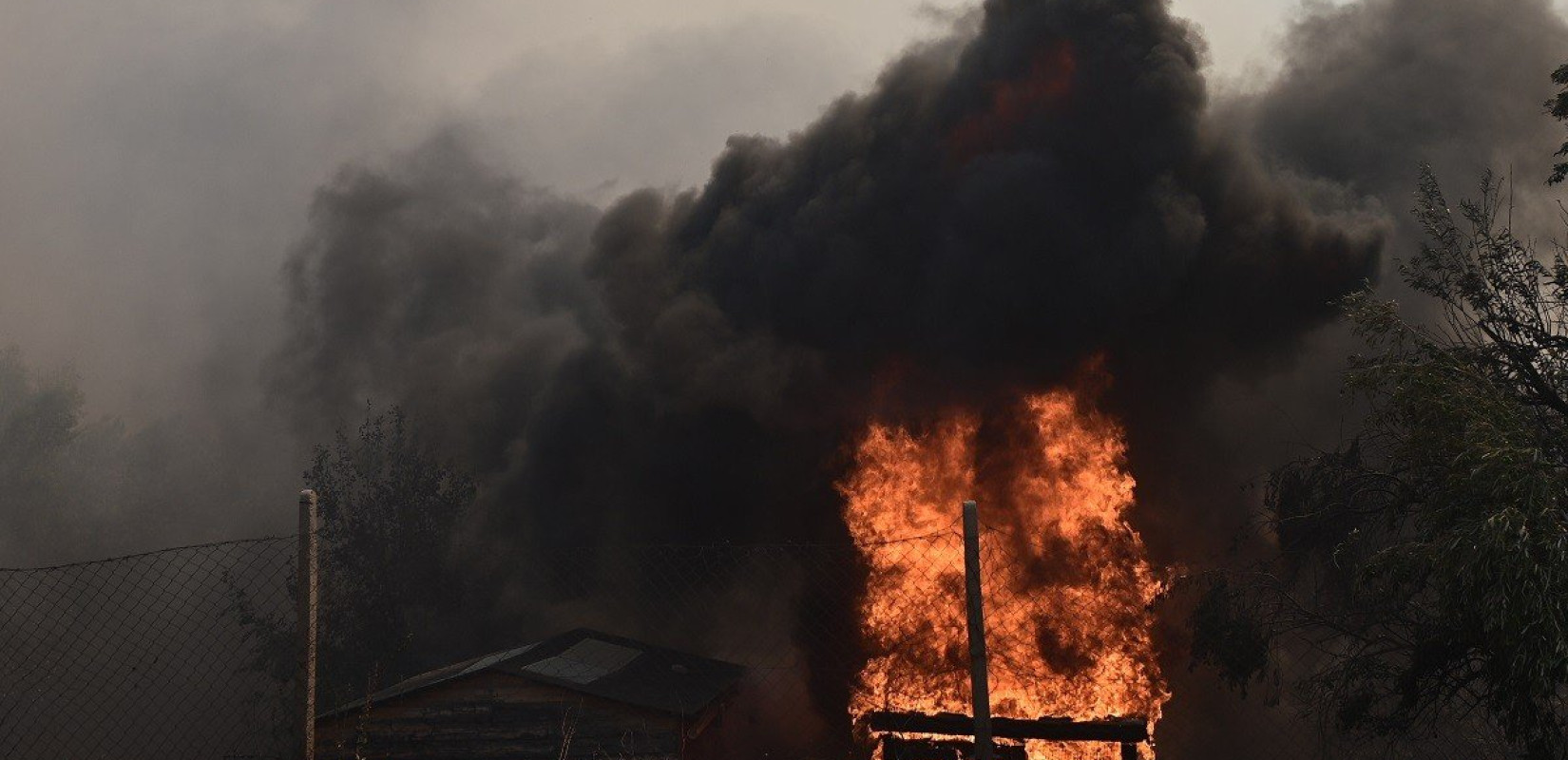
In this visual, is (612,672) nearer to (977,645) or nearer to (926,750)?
(926,750)

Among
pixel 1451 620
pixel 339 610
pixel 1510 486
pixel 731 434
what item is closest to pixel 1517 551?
pixel 1510 486

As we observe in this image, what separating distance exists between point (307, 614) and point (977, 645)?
14.1ft

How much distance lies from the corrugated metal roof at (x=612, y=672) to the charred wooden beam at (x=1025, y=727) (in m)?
3.81

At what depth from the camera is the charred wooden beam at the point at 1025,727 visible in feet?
35.6

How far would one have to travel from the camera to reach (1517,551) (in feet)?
26.3

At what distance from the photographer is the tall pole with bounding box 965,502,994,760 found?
6.30 m

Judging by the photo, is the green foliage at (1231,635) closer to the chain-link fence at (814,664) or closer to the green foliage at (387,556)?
the chain-link fence at (814,664)

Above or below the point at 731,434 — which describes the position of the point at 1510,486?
below

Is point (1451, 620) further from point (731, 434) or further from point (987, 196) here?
point (731, 434)

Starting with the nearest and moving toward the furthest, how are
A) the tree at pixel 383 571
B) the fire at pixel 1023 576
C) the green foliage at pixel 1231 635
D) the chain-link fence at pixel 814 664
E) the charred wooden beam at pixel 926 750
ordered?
the charred wooden beam at pixel 926 750 < the green foliage at pixel 1231 635 < the chain-link fence at pixel 814 664 < the fire at pixel 1023 576 < the tree at pixel 383 571

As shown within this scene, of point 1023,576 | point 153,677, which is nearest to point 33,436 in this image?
point 153,677

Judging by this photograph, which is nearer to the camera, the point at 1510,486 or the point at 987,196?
the point at 1510,486

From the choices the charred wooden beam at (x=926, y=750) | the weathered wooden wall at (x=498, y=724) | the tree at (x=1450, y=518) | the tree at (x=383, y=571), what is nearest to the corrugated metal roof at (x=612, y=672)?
the weathered wooden wall at (x=498, y=724)

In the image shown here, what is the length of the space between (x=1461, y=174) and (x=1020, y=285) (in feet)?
41.0
